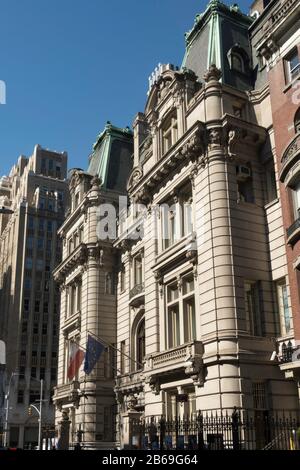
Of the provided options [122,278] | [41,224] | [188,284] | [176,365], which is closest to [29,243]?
[41,224]

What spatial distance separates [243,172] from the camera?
96.6ft

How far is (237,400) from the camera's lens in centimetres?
2420

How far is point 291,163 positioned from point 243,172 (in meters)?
4.46

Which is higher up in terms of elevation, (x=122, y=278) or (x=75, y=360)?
(x=122, y=278)

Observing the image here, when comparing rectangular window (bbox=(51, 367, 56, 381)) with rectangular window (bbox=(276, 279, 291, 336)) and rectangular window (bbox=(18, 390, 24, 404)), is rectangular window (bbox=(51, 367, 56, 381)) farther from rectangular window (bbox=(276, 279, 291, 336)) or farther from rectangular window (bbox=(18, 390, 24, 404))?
rectangular window (bbox=(276, 279, 291, 336))

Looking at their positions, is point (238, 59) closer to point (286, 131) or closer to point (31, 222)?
point (286, 131)

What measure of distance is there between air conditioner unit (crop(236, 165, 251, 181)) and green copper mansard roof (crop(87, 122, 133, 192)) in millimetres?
19284

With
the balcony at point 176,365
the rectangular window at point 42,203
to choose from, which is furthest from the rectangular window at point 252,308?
the rectangular window at point 42,203

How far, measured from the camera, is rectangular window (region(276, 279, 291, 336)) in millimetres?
26156

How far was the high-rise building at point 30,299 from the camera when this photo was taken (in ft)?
333

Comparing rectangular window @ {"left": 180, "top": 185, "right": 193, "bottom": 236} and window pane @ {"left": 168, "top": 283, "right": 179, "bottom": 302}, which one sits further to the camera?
window pane @ {"left": 168, "top": 283, "right": 179, "bottom": 302}

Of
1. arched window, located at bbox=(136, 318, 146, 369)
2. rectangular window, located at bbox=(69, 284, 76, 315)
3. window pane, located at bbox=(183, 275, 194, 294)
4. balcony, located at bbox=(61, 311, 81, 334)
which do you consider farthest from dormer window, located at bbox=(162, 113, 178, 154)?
rectangular window, located at bbox=(69, 284, 76, 315)

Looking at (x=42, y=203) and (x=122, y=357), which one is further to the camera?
(x=42, y=203)
